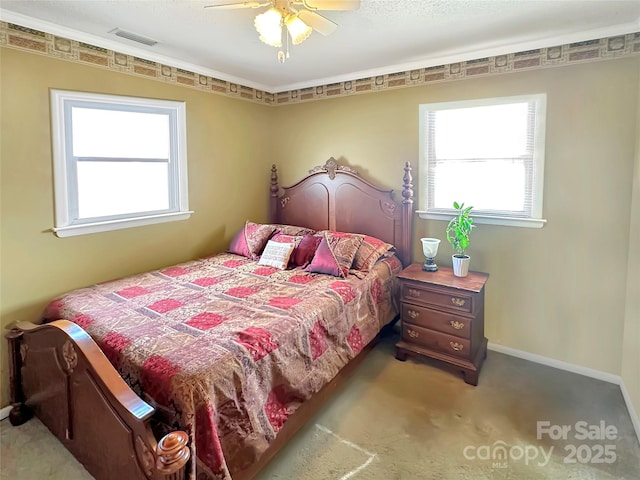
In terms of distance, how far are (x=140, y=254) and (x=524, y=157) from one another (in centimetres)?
330

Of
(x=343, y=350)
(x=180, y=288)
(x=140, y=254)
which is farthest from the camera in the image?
(x=140, y=254)

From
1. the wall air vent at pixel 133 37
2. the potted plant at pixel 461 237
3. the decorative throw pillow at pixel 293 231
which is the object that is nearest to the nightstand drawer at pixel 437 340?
the potted plant at pixel 461 237

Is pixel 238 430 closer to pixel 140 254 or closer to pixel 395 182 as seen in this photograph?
pixel 140 254

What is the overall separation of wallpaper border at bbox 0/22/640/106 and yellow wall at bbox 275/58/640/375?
67mm

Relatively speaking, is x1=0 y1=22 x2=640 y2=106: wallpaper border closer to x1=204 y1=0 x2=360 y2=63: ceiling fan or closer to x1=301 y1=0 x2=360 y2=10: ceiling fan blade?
x1=204 y1=0 x2=360 y2=63: ceiling fan

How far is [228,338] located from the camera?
1.84 m

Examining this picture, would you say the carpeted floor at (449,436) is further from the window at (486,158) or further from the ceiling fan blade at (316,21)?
the ceiling fan blade at (316,21)

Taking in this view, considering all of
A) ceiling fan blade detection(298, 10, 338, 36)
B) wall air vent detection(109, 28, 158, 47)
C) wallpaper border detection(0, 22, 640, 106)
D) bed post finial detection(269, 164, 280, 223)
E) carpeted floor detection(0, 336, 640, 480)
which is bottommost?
carpeted floor detection(0, 336, 640, 480)

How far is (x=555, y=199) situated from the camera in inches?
109

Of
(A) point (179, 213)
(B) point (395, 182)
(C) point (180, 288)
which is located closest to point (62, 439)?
(C) point (180, 288)

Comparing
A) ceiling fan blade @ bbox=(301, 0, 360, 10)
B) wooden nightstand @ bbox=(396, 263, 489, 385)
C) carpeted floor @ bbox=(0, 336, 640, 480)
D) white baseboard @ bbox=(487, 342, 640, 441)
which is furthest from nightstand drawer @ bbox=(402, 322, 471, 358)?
ceiling fan blade @ bbox=(301, 0, 360, 10)

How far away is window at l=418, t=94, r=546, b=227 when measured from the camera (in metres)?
2.84

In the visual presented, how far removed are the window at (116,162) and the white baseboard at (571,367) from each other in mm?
3139

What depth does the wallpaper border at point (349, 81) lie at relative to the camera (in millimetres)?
2420
